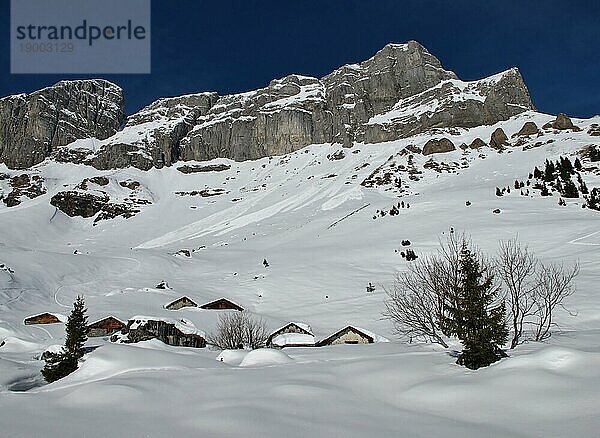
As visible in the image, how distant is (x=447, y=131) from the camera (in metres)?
99.1

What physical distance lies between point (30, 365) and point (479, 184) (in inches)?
2031

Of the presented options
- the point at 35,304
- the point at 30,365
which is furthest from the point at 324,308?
the point at 35,304

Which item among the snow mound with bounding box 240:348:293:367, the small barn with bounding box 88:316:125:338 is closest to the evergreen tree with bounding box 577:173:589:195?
the snow mound with bounding box 240:348:293:367

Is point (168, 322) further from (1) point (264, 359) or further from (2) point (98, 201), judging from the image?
(2) point (98, 201)

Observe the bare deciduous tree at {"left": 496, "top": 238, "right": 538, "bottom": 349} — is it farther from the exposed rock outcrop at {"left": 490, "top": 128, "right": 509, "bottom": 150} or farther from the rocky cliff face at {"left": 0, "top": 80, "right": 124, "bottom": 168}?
the rocky cliff face at {"left": 0, "top": 80, "right": 124, "bottom": 168}

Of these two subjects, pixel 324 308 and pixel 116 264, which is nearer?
pixel 324 308

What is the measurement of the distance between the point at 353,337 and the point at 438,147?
220 ft

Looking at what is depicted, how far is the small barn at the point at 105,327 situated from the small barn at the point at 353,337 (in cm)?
1247

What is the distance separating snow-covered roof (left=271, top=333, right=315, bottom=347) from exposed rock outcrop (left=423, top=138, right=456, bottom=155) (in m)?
66.0

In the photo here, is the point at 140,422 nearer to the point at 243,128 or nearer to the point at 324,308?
the point at 324,308

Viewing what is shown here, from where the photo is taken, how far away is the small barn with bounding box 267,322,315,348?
21484mm

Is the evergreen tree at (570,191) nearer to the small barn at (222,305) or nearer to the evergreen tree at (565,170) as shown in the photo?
the evergreen tree at (565,170)

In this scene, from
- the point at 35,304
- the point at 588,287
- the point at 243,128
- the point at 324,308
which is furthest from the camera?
the point at 243,128

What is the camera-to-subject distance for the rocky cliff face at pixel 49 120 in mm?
141125
